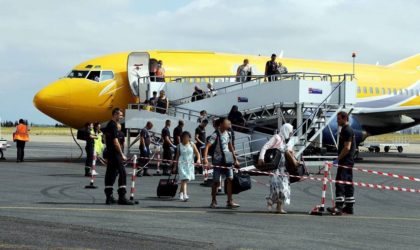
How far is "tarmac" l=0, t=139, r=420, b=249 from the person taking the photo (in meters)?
9.81

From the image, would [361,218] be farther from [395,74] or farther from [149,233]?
[395,74]

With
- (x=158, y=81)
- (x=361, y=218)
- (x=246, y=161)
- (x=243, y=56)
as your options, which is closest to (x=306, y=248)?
(x=361, y=218)

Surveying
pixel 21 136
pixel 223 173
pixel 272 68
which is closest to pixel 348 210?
pixel 223 173

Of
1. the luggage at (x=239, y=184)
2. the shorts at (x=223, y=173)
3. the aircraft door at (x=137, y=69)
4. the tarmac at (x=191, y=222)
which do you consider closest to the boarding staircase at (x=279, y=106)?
the aircraft door at (x=137, y=69)

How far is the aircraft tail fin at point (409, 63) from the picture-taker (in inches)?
1740

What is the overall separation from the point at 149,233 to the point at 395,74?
105 feet

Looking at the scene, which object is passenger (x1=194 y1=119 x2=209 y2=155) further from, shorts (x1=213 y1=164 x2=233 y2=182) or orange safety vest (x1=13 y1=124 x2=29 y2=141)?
orange safety vest (x1=13 y1=124 x2=29 y2=141)

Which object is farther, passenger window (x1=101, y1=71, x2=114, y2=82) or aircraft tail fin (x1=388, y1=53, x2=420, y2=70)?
aircraft tail fin (x1=388, y1=53, x2=420, y2=70)

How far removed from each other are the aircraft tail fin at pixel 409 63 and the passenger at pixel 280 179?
31741 millimetres

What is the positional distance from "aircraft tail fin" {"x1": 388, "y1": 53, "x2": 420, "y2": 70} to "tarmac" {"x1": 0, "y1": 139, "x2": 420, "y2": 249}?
87.5 feet

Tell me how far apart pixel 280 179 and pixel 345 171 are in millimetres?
1215

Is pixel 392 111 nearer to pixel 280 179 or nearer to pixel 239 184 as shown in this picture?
pixel 239 184

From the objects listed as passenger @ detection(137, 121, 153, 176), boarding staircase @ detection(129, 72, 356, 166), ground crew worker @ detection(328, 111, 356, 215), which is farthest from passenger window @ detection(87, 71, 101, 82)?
ground crew worker @ detection(328, 111, 356, 215)

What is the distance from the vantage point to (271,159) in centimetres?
1380
